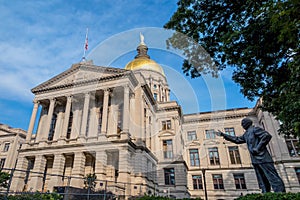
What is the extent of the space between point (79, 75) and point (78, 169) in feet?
43.0

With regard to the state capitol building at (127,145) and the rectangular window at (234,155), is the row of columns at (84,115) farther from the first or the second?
the rectangular window at (234,155)

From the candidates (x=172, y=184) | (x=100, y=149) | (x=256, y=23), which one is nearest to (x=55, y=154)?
(x=100, y=149)

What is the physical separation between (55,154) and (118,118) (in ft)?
28.1

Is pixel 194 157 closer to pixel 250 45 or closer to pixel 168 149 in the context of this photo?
pixel 168 149

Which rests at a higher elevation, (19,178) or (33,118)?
(33,118)

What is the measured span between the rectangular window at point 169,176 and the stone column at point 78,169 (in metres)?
12.6

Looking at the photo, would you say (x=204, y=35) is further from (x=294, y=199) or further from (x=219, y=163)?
(x=219, y=163)

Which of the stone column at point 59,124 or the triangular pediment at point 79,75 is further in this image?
the triangular pediment at point 79,75

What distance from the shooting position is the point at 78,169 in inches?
851

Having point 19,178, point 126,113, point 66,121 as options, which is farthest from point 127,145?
point 19,178

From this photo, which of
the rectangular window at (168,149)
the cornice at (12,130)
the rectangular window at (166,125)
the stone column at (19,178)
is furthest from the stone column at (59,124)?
the cornice at (12,130)

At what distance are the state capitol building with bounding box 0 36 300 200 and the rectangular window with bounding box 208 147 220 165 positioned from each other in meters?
0.16

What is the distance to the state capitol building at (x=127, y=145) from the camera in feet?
72.0

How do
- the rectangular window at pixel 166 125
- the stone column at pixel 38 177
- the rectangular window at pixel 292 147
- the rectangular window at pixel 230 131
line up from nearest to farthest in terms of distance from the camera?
the stone column at pixel 38 177
the rectangular window at pixel 292 147
the rectangular window at pixel 166 125
the rectangular window at pixel 230 131
